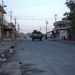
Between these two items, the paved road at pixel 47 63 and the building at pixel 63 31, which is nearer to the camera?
the paved road at pixel 47 63

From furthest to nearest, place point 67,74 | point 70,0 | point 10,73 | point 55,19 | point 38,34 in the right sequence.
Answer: point 55,19 < point 38,34 < point 70,0 < point 10,73 < point 67,74

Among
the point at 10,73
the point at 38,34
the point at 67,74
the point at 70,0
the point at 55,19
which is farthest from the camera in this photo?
the point at 55,19

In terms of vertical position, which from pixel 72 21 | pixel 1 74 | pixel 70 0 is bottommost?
pixel 1 74

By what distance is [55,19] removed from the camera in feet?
448

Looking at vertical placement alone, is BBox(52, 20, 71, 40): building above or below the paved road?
above

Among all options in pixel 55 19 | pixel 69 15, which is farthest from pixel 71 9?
pixel 55 19

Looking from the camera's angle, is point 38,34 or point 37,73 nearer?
point 37,73

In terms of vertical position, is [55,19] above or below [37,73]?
above

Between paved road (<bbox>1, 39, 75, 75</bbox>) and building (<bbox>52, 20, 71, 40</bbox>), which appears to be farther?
building (<bbox>52, 20, 71, 40</bbox>)

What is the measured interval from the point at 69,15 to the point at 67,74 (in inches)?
1914

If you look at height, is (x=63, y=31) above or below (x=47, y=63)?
above

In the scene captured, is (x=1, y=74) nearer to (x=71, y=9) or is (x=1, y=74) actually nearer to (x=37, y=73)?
(x=37, y=73)

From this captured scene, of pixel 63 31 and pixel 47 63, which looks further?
pixel 63 31

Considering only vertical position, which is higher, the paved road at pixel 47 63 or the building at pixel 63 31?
the building at pixel 63 31
